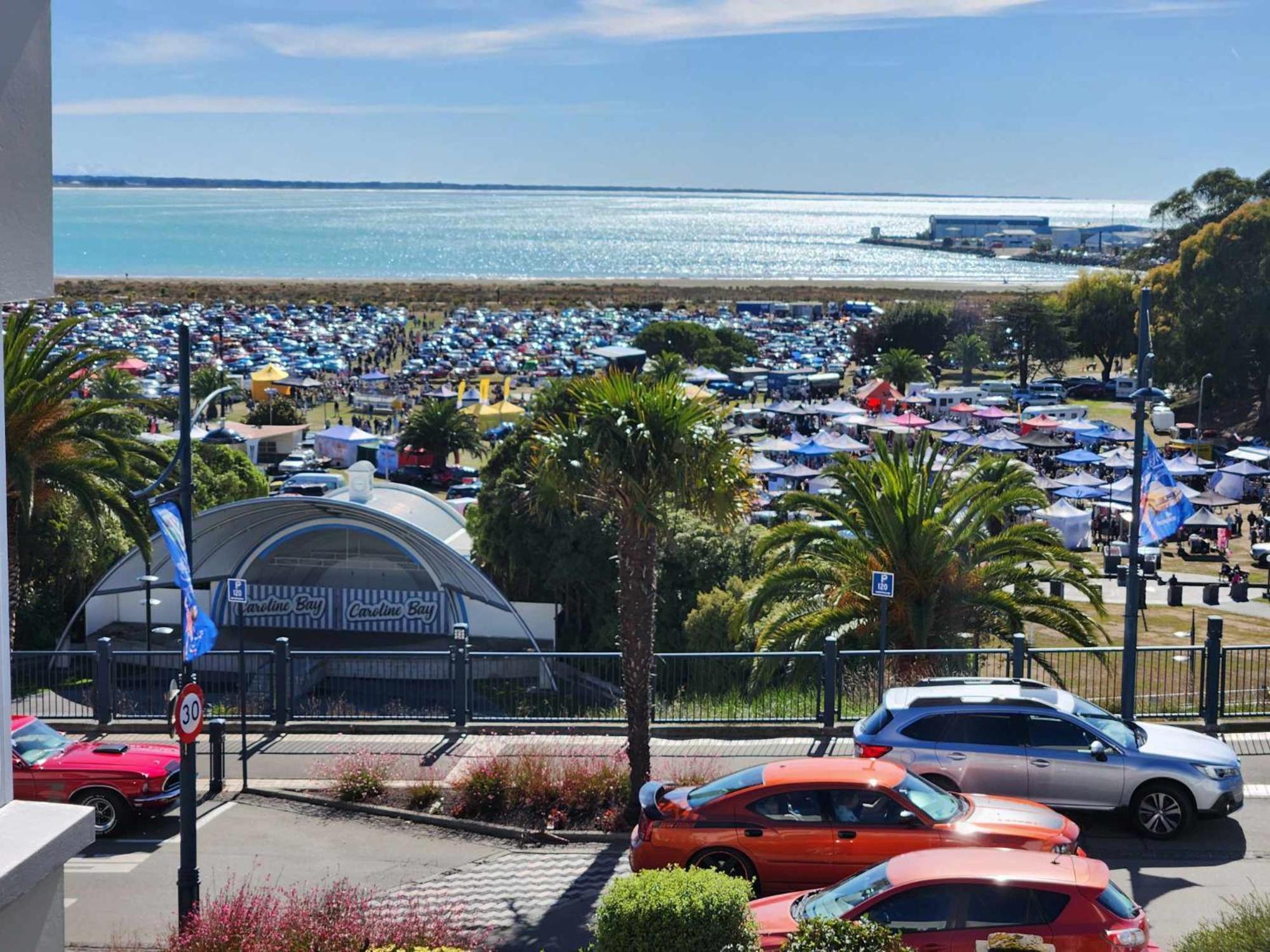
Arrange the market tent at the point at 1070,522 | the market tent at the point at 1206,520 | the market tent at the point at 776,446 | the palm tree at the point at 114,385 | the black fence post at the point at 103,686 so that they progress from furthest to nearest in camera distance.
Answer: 1. the market tent at the point at 776,446
2. the palm tree at the point at 114,385
3. the market tent at the point at 1206,520
4. the market tent at the point at 1070,522
5. the black fence post at the point at 103,686

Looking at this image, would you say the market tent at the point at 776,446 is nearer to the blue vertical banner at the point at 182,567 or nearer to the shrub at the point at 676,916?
the blue vertical banner at the point at 182,567

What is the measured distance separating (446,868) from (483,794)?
54.1 inches

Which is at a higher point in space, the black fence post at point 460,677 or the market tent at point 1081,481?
the market tent at point 1081,481

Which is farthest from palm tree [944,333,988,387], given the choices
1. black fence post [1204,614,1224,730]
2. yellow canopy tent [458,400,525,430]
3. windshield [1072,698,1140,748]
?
windshield [1072,698,1140,748]

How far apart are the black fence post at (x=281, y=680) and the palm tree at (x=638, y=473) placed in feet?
17.5

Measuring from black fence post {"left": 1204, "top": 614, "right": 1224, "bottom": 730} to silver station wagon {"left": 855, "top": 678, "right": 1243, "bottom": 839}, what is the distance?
3.32m

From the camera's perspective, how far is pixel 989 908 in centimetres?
875

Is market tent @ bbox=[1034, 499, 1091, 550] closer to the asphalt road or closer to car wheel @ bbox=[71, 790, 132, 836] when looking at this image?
the asphalt road

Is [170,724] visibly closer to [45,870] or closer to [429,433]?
[45,870]

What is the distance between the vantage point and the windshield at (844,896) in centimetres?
890

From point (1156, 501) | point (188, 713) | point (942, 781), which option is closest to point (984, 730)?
point (942, 781)

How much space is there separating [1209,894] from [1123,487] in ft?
103

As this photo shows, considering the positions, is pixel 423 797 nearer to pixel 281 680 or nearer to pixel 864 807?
pixel 281 680

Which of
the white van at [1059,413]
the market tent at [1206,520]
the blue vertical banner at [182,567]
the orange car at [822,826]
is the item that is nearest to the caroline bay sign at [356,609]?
the blue vertical banner at [182,567]
